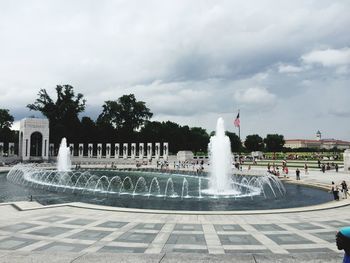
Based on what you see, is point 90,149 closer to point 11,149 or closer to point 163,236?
point 11,149

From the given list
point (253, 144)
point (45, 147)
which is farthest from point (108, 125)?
point (253, 144)

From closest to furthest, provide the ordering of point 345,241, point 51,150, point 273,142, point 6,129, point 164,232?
1. point 345,241
2. point 164,232
3. point 51,150
4. point 6,129
5. point 273,142

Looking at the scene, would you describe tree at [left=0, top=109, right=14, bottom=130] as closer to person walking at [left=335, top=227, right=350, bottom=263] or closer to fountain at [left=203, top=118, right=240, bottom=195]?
fountain at [left=203, top=118, right=240, bottom=195]

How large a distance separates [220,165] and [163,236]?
855 inches

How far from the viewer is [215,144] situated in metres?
37.2

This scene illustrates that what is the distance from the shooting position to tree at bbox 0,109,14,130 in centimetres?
11344

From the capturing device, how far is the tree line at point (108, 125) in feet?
347

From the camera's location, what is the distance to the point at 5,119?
374ft

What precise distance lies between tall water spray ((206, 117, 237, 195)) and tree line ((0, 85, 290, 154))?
74222 millimetres

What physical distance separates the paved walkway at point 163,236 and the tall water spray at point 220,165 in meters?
14.3

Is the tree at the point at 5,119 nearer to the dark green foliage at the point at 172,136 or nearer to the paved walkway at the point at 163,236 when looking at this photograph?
the dark green foliage at the point at 172,136

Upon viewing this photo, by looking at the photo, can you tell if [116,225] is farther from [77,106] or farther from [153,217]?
[77,106]

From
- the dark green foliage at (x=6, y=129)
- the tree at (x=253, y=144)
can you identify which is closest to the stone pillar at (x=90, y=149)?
the dark green foliage at (x=6, y=129)

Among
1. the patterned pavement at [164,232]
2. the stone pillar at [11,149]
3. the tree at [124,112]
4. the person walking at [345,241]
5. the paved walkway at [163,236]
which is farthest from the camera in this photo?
the tree at [124,112]
